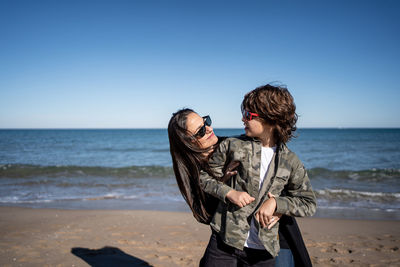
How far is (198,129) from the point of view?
84.5 inches

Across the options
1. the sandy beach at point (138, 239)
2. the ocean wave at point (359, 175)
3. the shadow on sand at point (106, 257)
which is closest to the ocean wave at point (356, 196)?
the sandy beach at point (138, 239)

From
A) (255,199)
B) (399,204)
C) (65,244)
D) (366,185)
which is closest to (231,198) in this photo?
(255,199)

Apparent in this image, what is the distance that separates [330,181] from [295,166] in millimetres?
11397

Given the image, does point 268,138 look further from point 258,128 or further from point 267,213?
point 267,213

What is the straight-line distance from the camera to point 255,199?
1.81m

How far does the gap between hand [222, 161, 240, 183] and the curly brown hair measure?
0.34m

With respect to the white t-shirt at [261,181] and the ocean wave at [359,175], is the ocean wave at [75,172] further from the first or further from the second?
the white t-shirt at [261,181]

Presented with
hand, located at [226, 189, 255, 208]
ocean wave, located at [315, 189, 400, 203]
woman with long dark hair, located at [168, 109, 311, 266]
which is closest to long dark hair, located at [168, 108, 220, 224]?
woman with long dark hair, located at [168, 109, 311, 266]

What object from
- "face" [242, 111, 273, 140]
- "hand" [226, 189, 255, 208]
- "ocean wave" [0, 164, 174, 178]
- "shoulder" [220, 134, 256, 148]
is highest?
"face" [242, 111, 273, 140]

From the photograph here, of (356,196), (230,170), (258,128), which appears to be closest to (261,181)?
(230,170)

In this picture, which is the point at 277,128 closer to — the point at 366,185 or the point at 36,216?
the point at 36,216

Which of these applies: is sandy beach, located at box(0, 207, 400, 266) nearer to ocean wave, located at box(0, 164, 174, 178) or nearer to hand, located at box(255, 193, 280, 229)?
hand, located at box(255, 193, 280, 229)

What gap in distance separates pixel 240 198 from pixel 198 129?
0.67 meters

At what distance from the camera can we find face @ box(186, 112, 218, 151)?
2.13 metres
